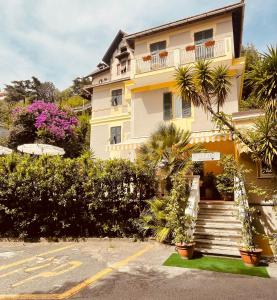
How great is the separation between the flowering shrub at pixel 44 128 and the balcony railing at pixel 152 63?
13.0 m

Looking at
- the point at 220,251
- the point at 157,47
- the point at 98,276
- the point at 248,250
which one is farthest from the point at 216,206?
the point at 157,47

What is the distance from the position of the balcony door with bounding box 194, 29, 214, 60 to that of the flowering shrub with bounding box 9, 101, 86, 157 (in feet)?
56.8

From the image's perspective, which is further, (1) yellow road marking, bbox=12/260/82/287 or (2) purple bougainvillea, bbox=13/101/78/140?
(2) purple bougainvillea, bbox=13/101/78/140

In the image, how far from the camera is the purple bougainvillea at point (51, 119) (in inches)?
1208

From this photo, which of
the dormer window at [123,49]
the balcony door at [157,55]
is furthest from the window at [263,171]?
the dormer window at [123,49]

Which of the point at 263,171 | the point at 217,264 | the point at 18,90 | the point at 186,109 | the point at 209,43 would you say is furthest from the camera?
the point at 18,90

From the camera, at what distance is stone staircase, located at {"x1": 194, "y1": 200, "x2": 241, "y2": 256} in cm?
1153

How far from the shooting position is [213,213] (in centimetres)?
1400

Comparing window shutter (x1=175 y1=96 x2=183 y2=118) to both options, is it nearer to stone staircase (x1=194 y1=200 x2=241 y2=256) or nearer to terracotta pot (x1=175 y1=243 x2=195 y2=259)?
stone staircase (x1=194 y1=200 x2=241 y2=256)

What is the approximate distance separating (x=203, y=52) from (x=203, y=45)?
1.78ft

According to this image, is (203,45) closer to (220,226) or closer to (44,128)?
(220,226)

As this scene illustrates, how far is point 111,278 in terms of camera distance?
8.33 metres

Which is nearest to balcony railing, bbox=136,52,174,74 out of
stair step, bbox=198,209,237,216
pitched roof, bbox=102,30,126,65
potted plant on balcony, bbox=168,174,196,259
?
stair step, bbox=198,209,237,216

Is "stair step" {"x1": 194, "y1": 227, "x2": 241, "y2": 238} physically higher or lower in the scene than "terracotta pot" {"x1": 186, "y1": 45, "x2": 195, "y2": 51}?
lower
